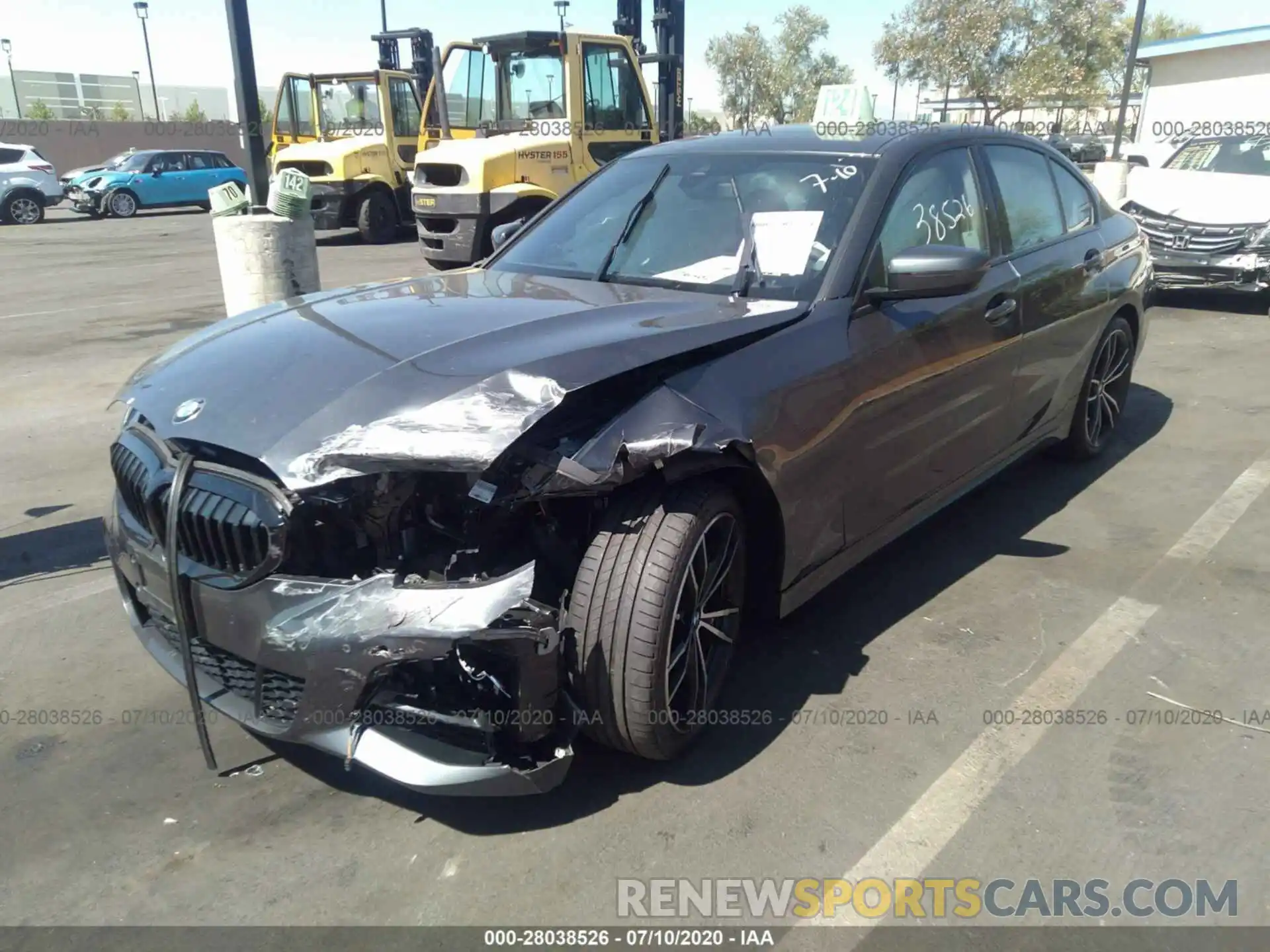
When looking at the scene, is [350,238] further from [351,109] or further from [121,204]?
[121,204]

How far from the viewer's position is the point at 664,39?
13.3 meters

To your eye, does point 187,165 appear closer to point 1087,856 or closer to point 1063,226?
point 1063,226

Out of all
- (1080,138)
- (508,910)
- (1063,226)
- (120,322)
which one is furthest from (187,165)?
(1080,138)

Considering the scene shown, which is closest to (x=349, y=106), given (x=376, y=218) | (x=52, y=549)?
(x=376, y=218)

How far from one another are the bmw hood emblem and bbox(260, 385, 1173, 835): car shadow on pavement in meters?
1.04

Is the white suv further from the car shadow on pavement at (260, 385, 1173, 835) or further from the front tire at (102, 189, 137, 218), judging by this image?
the car shadow on pavement at (260, 385, 1173, 835)

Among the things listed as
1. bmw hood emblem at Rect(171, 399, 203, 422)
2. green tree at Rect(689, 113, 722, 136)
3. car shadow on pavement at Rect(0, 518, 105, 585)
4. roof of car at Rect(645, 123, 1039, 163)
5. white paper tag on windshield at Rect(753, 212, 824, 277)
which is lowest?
car shadow on pavement at Rect(0, 518, 105, 585)

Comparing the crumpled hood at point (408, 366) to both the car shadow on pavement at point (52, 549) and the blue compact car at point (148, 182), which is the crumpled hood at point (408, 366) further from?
the blue compact car at point (148, 182)

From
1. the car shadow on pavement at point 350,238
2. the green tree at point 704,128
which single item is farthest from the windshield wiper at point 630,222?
the car shadow on pavement at point 350,238

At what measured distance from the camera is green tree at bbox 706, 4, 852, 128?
52.4 meters

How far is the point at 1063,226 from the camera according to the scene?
4742 mm

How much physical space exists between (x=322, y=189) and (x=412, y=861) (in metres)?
15.9

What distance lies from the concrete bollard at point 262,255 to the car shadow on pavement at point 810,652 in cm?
423

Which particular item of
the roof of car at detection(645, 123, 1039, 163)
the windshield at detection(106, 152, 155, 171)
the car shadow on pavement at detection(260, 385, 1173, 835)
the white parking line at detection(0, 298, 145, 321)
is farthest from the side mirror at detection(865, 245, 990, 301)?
the windshield at detection(106, 152, 155, 171)
